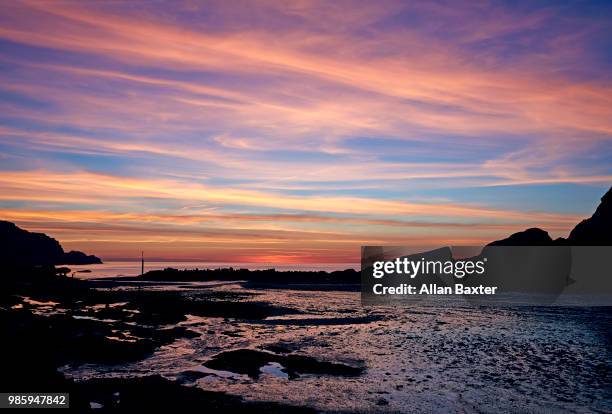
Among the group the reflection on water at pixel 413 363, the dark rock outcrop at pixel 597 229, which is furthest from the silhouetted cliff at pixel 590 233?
Result: the reflection on water at pixel 413 363

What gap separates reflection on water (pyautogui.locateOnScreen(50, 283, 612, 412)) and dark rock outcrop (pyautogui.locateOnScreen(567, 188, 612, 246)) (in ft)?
254

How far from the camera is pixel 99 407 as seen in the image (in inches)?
552

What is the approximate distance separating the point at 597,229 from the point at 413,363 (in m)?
Result: 105

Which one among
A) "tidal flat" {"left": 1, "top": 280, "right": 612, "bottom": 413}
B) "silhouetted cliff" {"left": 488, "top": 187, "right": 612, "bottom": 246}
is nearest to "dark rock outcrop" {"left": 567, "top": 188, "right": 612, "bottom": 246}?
"silhouetted cliff" {"left": 488, "top": 187, "right": 612, "bottom": 246}

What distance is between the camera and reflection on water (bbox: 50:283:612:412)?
53.4 ft

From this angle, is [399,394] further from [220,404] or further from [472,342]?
[472,342]

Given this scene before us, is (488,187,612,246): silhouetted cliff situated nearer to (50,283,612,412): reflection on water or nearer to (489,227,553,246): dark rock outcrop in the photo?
(489,227,553,246): dark rock outcrop

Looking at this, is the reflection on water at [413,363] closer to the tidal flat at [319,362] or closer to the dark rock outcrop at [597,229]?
Answer: the tidal flat at [319,362]

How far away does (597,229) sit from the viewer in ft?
349

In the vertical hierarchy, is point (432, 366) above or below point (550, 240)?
below

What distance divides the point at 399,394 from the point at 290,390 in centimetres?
403

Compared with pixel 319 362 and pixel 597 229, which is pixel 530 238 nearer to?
pixel 597 229

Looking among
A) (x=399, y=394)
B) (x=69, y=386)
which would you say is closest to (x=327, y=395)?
(x=399, y=394)

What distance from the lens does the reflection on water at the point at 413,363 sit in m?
16.3
